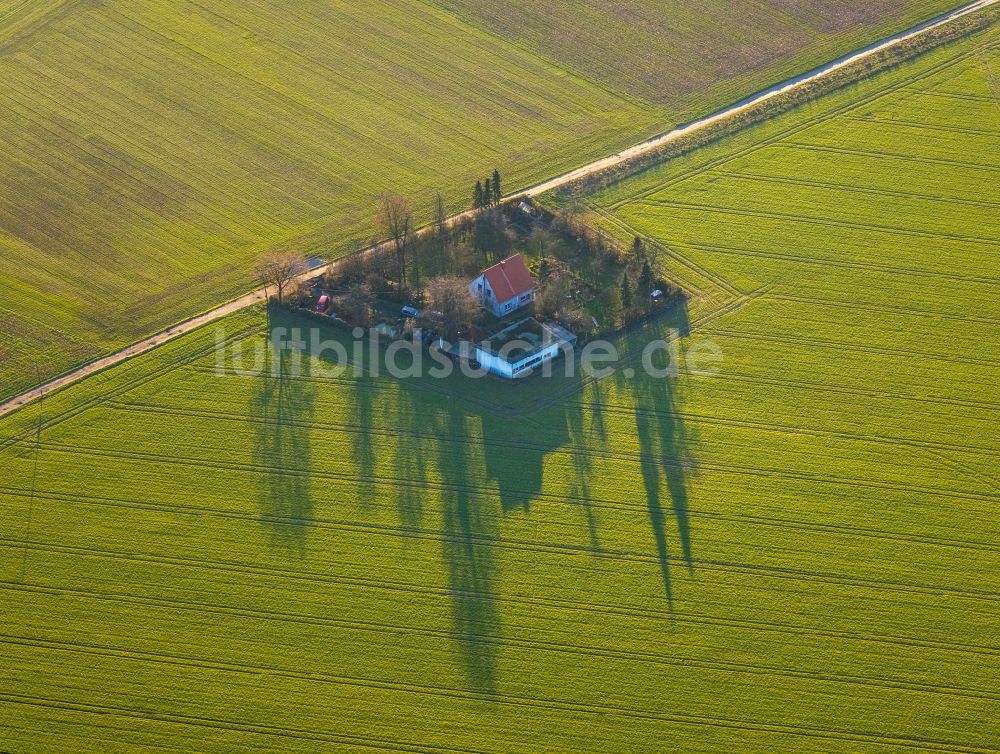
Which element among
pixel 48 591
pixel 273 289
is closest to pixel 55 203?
pixel 273 289

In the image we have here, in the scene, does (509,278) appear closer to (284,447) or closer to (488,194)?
(488,194)

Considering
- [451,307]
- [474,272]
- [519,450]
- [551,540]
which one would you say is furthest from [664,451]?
[474,272]

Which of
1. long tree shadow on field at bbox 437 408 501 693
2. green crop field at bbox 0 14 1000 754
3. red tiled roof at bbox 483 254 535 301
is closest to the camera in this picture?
green crop field at bbox 0 14 1000 754

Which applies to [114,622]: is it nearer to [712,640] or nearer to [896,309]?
[712,640]

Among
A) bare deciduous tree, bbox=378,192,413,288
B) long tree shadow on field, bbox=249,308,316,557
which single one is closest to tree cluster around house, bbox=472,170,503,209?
bare deciduous tree, bbox=378,192,413,288

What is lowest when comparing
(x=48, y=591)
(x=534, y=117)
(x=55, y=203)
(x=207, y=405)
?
(x=48, y=591)

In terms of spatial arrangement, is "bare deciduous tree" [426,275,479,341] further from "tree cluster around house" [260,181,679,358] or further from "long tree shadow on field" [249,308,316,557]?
"long tree shadow on field" [249,308,316,557]
